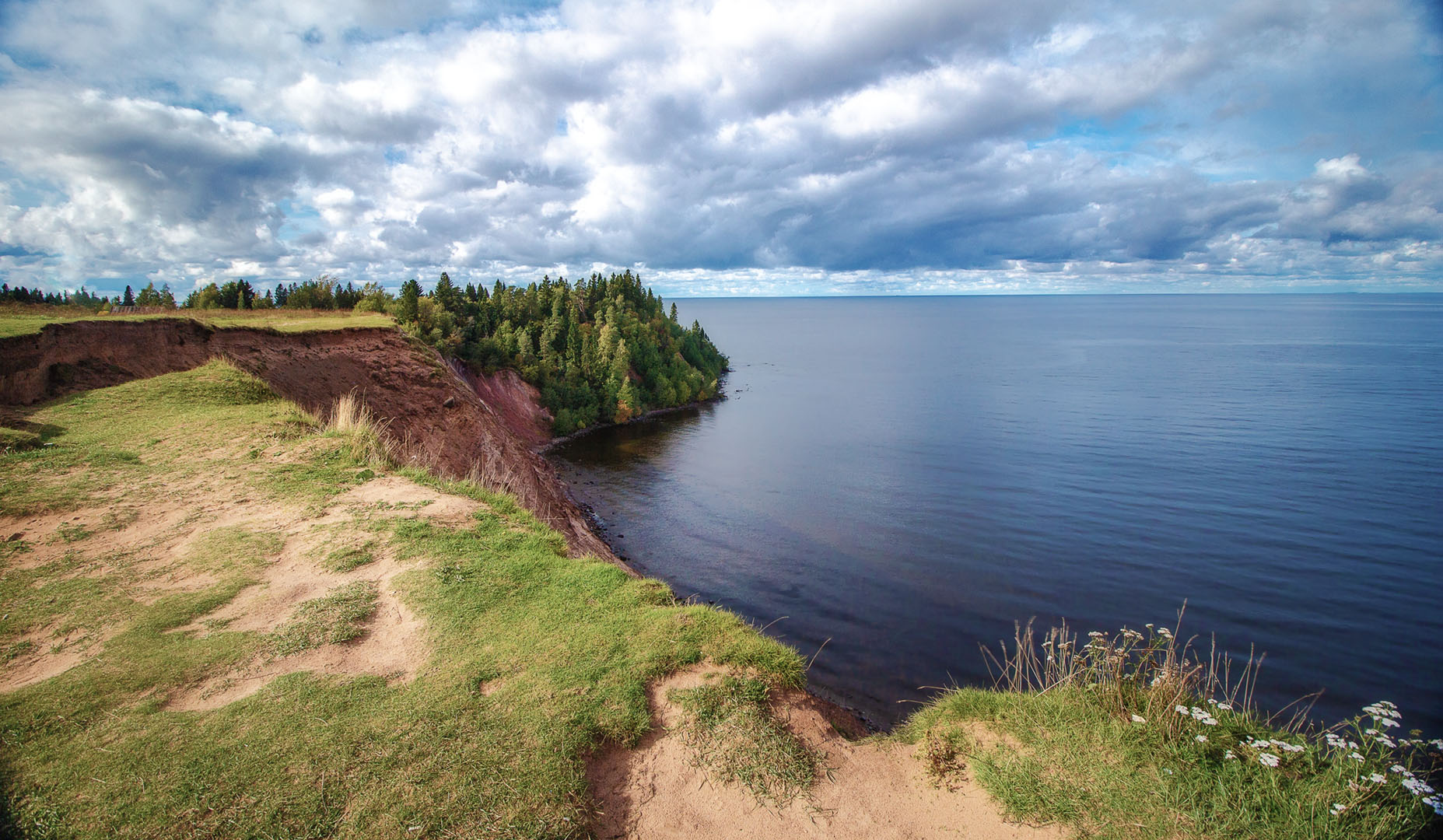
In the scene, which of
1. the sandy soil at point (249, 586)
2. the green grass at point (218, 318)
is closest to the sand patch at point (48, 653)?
the sandy soil at point (249, 586)

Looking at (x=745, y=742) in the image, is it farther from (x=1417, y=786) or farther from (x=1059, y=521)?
(x=1059, y=521)

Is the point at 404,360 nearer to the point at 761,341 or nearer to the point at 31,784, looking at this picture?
the point at 31,784

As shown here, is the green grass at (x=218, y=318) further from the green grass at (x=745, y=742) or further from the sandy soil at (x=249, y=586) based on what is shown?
the green grass at (x=745, y=742)

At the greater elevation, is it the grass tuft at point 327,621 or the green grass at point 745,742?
the grass tuft at point 327,621

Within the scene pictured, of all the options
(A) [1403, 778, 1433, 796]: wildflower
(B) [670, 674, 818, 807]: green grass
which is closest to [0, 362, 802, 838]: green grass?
(B) [670, 674, 818, 807]: green grass

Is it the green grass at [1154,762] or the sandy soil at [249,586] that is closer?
the green grass at [1154,762]

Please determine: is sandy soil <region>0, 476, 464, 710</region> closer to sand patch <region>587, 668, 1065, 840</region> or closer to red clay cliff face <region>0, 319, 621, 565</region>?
sand patch <region>587, 668, 1065, 840</region>
